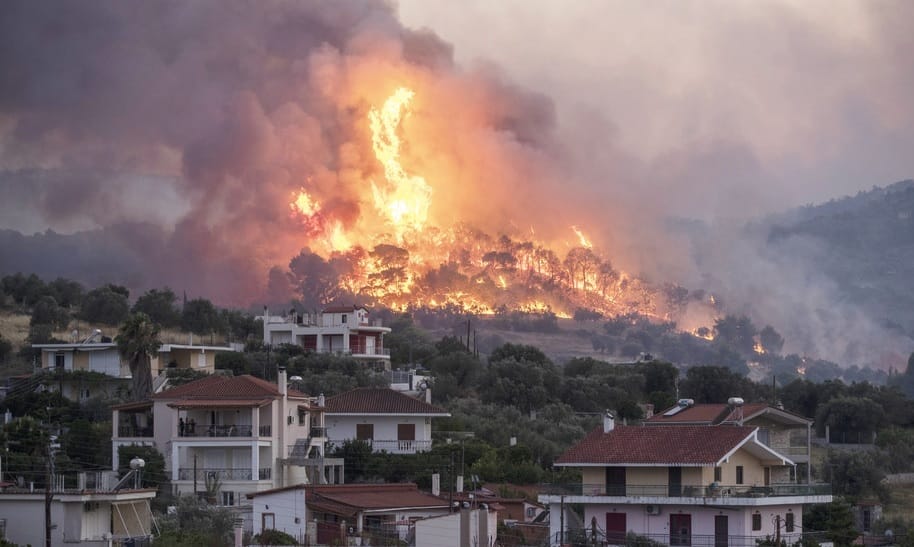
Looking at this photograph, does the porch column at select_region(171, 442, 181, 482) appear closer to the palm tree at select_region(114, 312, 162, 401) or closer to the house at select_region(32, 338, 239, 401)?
the palm tree at select_region(114, 312, 162, 401)

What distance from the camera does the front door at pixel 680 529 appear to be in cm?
5394

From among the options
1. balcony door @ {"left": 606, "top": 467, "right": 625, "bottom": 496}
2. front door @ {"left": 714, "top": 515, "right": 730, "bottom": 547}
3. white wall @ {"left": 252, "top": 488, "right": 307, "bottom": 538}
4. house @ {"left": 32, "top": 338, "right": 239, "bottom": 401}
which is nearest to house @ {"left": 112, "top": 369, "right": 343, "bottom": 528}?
white wall @ {"left": 252, "top": 488, "right": 307, "bottom": 538}

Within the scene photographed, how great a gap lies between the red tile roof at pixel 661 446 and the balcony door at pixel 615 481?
43cm

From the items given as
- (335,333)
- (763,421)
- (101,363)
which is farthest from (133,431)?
(335,333)

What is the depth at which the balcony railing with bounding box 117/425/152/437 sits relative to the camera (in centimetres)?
6831

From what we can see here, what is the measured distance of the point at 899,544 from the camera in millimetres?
56781

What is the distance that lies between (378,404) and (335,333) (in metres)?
32.9

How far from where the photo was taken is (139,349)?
7706cm

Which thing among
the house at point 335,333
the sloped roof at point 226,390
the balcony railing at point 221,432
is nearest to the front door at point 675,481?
the sloped roof at point 226,390

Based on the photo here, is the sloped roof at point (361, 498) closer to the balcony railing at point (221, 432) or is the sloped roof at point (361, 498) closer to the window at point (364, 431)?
the balcony railing at point (221, 432)

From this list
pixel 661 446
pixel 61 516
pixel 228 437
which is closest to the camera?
pixel 61 516

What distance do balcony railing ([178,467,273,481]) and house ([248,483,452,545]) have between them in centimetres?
753

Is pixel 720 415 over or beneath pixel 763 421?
over

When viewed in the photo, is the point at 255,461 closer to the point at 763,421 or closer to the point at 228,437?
the point at 228,437
